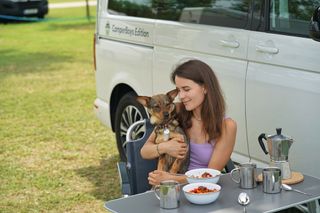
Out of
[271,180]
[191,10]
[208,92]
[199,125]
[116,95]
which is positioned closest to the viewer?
[271,180]

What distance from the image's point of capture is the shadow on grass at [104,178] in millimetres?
5969

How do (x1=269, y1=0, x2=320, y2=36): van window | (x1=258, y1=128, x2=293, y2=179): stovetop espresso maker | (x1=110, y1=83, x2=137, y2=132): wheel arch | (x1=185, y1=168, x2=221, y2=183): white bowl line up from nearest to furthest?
(x1=185, y1=168, x2=221, y2=183): white bowl
(x1=258, y1=128, x2=293, y2=179): stovetop espresso maker
(x1=269, y1=0, x2=320, y2=36): van window
(x1=110, y1=83, x2=137, y2=132): wheel arch

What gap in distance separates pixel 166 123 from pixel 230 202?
0.70 metres

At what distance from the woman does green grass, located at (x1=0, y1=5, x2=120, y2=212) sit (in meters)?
1.93

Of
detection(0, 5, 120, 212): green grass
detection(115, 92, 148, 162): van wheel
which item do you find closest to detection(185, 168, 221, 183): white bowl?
detection(0, 5, 120, 212): green grass

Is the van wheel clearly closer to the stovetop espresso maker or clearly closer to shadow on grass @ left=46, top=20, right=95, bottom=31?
the stovetop espresso maker

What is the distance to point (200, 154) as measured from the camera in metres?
3.86

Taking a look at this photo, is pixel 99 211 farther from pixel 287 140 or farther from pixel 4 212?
pixel 287 140

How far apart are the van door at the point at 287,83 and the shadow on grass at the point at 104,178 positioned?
5.46 ft

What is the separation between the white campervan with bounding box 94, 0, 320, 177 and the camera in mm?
4262

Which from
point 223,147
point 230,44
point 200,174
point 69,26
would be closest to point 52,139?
point 230,44

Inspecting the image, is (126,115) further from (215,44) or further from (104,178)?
(215,44)

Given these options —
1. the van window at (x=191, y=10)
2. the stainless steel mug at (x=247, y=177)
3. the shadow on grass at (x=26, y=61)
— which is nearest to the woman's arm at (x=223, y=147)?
the stainless steel mug at (x=247, y=177)

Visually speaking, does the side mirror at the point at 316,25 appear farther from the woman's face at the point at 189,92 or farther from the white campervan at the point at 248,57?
the woman's face at the point at 189,92
